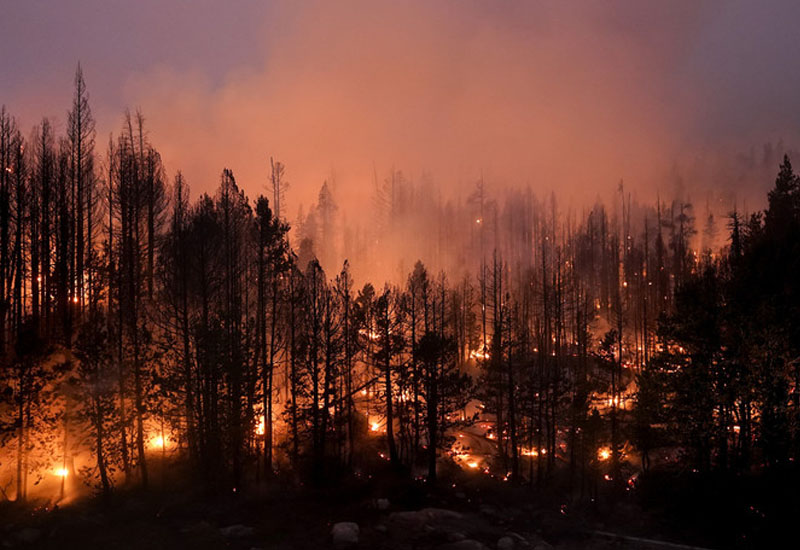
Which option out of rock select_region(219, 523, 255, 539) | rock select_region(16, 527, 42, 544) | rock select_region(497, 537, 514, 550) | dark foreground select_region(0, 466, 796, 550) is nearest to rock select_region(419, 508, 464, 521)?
dark foreground select_region(0, 466, 796, 550)

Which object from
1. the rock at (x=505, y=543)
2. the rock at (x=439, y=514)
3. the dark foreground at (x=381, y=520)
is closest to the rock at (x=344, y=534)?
the dark foreground at (x=381, y=520)

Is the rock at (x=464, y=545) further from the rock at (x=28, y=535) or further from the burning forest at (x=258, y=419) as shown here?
the rock at (x=28, y=535)

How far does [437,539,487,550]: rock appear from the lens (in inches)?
762

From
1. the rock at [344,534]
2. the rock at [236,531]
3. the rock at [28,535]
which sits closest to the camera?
the rock at [28,535]

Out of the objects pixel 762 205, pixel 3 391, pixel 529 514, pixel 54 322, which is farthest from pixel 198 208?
pixel 762 205

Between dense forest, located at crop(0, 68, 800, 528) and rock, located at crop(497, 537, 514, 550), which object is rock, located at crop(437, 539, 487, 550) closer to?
rock, located at crop(497, 537, 514, 550)

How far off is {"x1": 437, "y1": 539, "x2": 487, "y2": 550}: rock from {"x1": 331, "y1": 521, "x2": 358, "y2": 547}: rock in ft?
12.7

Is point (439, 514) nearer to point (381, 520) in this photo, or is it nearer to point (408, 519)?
point (408, 519)

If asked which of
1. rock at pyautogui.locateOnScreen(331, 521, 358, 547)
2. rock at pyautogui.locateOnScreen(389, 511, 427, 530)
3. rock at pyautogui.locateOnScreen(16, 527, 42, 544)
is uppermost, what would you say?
rock at pyautogui.locateOnScreen(16, 527, 42, 544)

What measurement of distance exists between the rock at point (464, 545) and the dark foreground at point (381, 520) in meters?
0.04

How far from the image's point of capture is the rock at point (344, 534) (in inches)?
768

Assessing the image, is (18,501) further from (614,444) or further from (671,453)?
(671,453)

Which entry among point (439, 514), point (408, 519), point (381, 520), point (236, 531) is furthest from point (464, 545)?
point (236, 531)

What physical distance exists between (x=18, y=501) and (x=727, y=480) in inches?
1400
